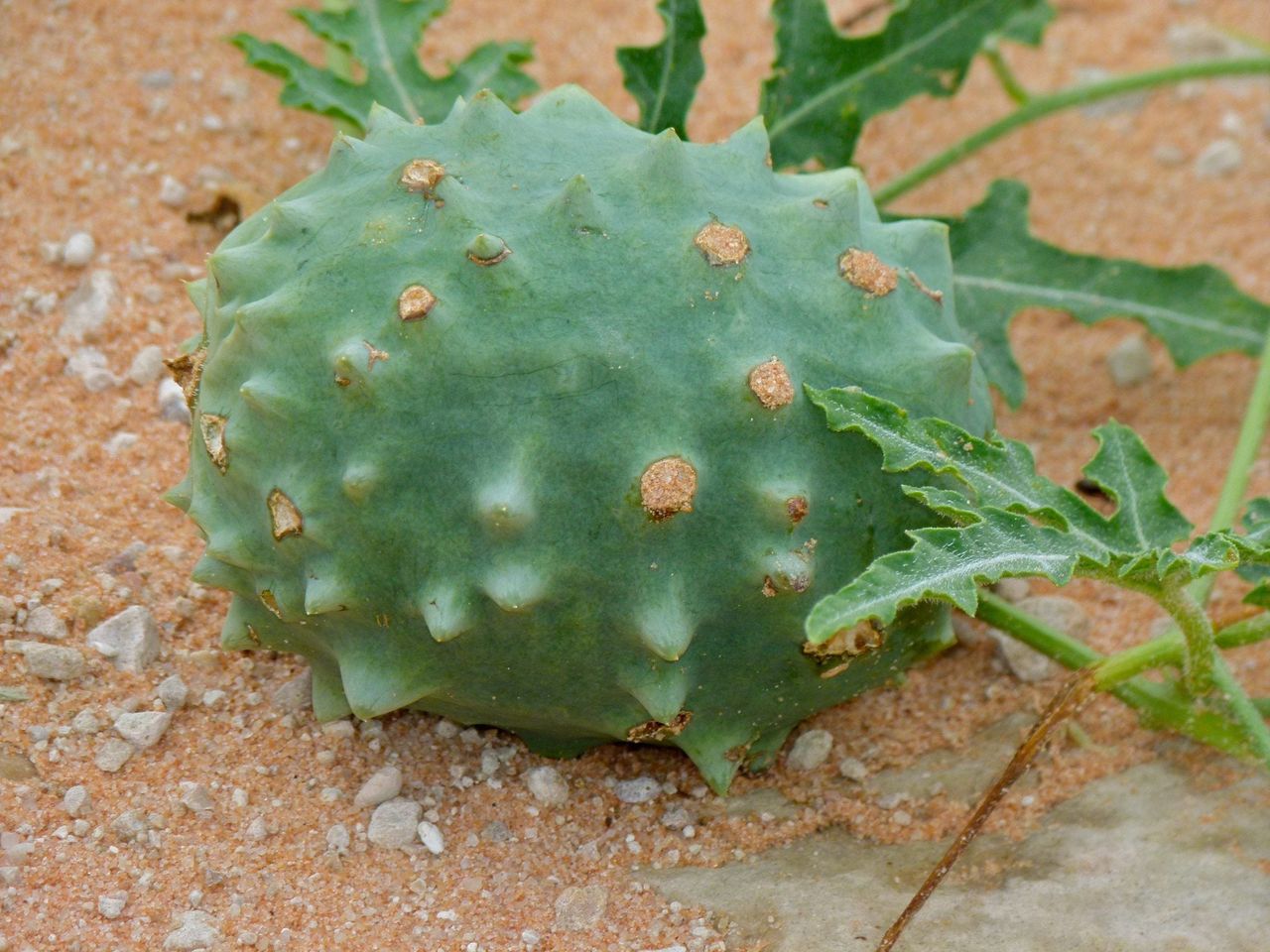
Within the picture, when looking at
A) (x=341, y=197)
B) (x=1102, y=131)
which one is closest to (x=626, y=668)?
(x=341, y=197)

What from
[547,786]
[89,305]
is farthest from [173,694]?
[89,305]

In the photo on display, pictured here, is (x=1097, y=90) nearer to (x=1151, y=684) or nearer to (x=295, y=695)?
(x=1151, y=684)

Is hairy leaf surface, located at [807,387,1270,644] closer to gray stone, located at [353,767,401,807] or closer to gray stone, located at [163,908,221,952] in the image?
gray stone, located at [353,767,401,807]

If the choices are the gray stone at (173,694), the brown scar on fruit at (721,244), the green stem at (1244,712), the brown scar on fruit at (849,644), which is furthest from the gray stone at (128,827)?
the green stem at (1244,712)

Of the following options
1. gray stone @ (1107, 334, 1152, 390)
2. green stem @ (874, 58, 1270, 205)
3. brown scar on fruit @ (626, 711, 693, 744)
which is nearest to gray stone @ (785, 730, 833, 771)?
brown scar on fruit @ (626, 711, 693, 744)

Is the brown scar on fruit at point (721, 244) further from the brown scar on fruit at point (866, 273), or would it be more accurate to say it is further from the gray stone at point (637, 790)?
the gray stone at point (637, 790)
